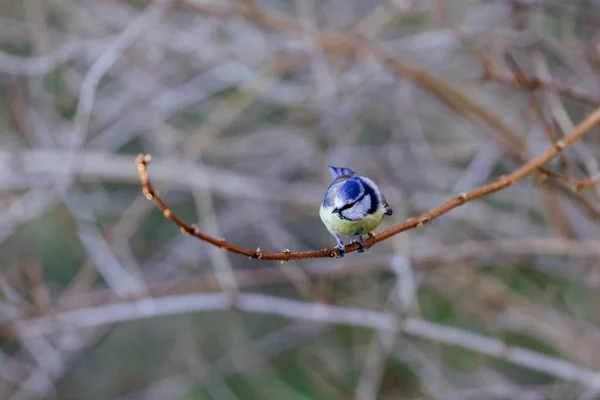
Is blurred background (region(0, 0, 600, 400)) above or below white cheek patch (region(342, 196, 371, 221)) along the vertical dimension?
above

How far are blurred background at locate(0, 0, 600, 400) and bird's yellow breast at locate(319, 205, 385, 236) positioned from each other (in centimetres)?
73

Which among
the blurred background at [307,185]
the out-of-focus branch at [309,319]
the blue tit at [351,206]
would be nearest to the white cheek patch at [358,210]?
the blue tit at [351,206]

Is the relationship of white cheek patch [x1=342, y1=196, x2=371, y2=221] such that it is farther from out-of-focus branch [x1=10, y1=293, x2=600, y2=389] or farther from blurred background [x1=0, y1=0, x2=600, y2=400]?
out-of-focus branch [x1=10, y1=293, x2=600, y2=389]

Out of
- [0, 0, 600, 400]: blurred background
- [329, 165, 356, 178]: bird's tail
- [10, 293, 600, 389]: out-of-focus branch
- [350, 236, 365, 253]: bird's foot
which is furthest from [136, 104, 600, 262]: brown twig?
[10, 293, 600, 389]: out-of-focus branch

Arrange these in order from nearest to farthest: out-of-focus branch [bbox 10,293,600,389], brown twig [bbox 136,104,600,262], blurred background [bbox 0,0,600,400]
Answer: brown twig [bbox 136,104,600,262], out-of-focus branch [bbox 10,293,600,389], blurred background [bbox 0,0,600,400]

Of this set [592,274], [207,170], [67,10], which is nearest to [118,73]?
[67,10]

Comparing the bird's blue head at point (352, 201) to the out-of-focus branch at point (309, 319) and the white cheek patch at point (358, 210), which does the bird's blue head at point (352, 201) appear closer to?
the white cheek patch at point (358, 210)

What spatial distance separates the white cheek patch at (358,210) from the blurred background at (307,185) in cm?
74

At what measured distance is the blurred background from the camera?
7.57ft

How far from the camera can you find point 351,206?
3.84 ft

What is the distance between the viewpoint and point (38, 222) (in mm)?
4621

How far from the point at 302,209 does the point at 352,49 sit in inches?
36.5

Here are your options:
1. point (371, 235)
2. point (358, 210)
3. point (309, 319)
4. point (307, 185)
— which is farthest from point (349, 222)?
point (307, 185)

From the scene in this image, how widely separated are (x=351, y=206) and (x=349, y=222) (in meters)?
0.04
